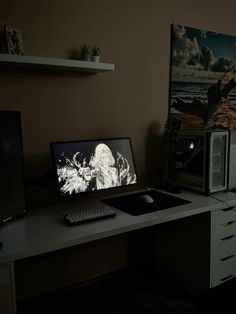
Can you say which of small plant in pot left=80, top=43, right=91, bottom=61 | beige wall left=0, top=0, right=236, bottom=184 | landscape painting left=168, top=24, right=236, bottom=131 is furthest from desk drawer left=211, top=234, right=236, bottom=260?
small plant in pot left=80, top=43, right=91, bottom=61

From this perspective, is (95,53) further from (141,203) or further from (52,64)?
(141,203)

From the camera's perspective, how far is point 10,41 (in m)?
1.76

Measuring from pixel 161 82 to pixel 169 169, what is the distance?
0.72 m

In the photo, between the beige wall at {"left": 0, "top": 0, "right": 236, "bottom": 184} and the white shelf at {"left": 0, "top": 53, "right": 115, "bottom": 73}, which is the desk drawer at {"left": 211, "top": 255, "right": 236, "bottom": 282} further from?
the white shelf at {"left": 0, "top": 53, "right": 115, "bottom": 73}

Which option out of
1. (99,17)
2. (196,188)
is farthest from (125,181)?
(99,17)

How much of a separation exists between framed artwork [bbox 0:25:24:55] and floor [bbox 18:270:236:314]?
5.41 feet

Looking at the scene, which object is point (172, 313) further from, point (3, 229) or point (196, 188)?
point (3, 229)

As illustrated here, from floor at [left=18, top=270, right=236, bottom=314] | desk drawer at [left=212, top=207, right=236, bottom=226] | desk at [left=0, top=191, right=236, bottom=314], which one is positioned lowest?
floor at [left=18, top=270, right=236, bottom=314]

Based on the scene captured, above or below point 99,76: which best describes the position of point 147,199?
below

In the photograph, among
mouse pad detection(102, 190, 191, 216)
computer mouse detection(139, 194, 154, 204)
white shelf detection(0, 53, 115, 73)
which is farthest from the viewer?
computer mouse detection(139, 194, 154, 204)

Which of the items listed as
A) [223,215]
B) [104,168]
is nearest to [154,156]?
[104,168]

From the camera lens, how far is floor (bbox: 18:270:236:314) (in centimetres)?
203

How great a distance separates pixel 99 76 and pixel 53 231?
120cm

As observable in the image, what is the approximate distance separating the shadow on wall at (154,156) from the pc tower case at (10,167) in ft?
3.75
